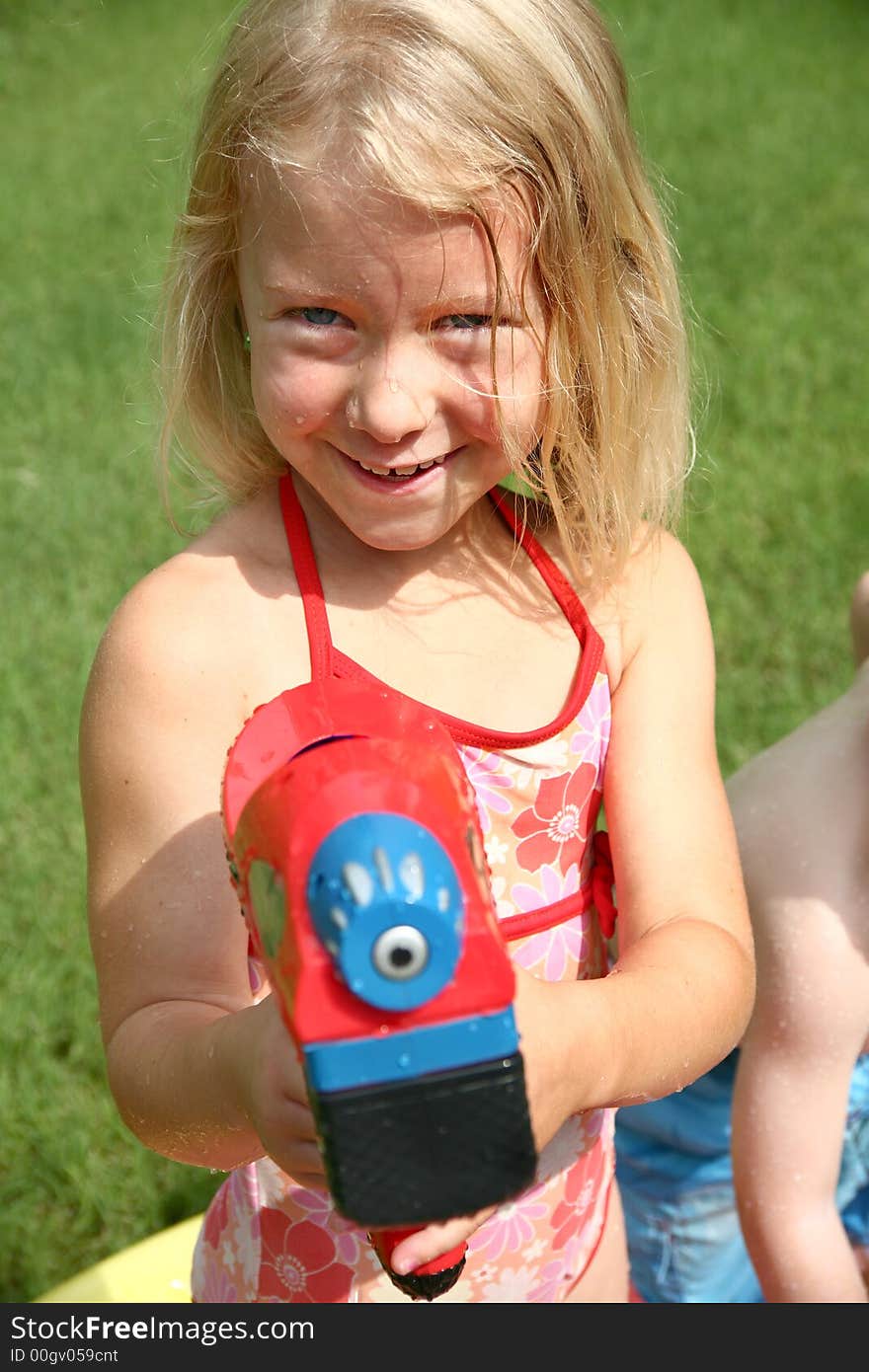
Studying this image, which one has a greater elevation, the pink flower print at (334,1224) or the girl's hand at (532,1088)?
the girl's hand at (532,1088)

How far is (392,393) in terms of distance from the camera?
1279mm

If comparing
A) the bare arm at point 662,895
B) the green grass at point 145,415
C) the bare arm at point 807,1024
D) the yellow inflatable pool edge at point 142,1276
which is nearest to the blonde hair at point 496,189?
the bare arm at point 662,895

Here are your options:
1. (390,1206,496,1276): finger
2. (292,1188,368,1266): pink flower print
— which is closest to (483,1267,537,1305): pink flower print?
(292,1188,368,1266): pink flower print

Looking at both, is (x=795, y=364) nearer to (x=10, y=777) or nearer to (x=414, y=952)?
(x=10, y=777)

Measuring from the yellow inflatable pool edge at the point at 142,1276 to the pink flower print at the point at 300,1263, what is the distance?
1.72ft

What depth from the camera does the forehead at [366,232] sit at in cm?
125

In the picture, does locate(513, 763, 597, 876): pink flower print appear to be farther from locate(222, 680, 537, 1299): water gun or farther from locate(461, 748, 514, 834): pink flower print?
locate(222, 680, 537, 1299): water gun

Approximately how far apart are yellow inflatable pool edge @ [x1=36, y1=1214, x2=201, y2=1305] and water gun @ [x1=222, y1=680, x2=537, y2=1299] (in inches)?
49.8

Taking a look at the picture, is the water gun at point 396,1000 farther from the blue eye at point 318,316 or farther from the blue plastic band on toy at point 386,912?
the blue eye at point 318,316

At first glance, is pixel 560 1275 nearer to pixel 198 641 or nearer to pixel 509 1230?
pixel 509 1230

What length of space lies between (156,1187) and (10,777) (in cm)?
109

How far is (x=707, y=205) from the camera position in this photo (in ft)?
19.2

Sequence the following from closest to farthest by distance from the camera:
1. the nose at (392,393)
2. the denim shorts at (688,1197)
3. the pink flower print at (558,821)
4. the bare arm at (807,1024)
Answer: the nose at (392,393) → the pink flower print at (558,821) → the bare arm at (807,1024) → the denim shorts at (688,1197)

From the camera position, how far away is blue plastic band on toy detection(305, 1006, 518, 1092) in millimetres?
896
